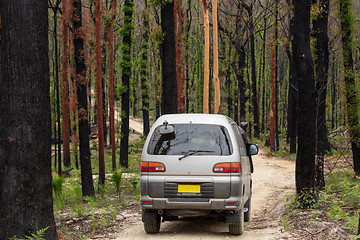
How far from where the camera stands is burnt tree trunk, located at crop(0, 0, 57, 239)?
5840mm

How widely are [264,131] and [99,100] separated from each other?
37806mm

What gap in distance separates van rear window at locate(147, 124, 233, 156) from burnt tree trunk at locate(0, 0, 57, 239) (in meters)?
2.02

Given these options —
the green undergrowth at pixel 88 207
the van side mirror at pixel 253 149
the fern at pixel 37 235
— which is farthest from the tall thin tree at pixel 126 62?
the fern at pixel 37 235

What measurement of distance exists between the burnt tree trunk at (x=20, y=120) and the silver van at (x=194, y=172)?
190 cm

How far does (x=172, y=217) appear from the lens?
7.69 metres

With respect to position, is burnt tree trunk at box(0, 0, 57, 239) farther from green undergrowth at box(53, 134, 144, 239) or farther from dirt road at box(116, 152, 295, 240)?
dirt road at box(116, 152, 295, 240)

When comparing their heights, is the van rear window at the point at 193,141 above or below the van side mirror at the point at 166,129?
below

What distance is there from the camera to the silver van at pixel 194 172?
22.4 ft

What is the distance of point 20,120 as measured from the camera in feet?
19.1

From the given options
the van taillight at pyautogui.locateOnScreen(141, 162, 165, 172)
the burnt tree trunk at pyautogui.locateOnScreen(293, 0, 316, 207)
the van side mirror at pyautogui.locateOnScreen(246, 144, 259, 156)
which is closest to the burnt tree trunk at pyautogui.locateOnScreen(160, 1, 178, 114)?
the burnt tree trunk at pyautogui.locateOnScreen(293, 0, 316, 207)

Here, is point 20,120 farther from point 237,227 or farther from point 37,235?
point 237,227

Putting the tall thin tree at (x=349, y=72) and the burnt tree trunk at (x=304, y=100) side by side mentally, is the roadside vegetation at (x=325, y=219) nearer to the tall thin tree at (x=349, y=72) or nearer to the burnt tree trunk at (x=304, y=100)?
the burnt tree trunk at (x=304, y=100)

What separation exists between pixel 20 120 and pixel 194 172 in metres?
2.84

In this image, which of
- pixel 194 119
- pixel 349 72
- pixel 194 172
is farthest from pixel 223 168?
pixel 349 72
